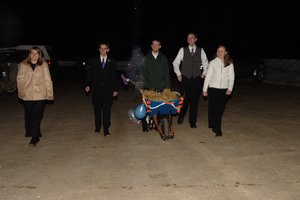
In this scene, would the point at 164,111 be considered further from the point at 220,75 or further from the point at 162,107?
the point at 220,75

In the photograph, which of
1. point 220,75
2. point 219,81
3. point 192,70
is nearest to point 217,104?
point 219,81

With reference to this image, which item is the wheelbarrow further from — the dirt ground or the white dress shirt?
the white dress shirt

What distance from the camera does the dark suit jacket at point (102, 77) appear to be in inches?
368

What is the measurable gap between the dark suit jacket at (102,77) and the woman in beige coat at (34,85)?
1051 millimetres

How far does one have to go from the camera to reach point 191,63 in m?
10.2

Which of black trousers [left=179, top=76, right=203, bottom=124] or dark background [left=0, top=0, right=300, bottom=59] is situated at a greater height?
dark background [left=0, top=0, right=300, bottom=59]

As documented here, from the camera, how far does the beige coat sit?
855 cm

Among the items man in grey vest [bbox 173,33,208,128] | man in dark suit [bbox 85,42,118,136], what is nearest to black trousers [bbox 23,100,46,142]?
man in dark suit [bbox 85,42,118,136]

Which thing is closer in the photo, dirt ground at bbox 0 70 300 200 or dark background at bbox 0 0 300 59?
dirt ground at bbox 0 70 300 200

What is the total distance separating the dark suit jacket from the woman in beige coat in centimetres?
105

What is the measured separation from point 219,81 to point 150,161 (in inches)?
114

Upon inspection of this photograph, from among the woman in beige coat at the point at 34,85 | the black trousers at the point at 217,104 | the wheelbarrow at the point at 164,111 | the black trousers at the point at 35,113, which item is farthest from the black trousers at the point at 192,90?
the black trousers at the point at 35,113

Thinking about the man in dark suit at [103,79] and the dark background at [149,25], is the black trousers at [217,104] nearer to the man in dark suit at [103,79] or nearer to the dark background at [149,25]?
the man in dark suit at [103,79]

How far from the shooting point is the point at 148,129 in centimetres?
1010
